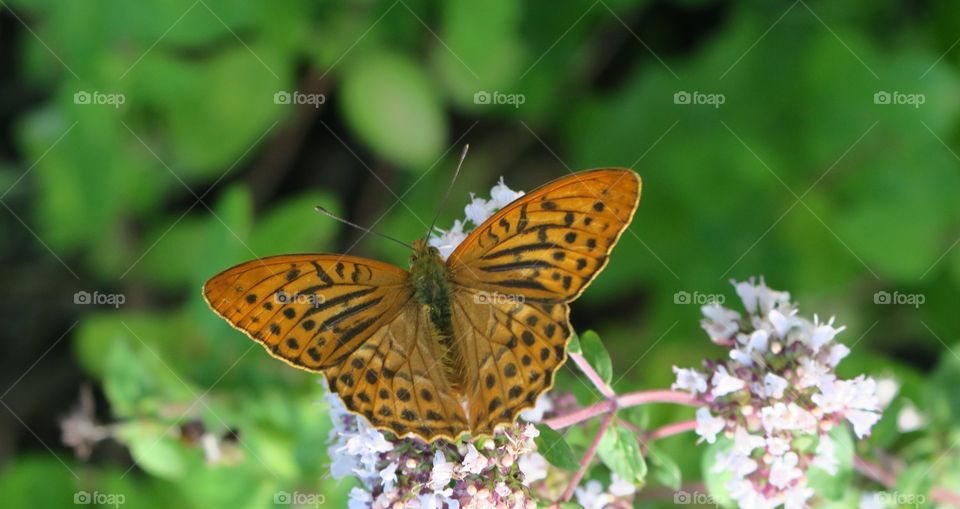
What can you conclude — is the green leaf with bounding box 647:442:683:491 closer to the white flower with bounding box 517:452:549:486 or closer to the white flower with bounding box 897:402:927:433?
the white flower with bounding box 517:452:549:486

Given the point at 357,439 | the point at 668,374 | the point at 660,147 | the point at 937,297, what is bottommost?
the point at 357,439

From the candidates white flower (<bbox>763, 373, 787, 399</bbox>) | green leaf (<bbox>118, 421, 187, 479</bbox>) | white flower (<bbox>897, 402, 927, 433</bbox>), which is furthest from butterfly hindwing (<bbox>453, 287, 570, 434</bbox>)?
green leaf (<bbox>118, 421, 187, 479</bbox>)

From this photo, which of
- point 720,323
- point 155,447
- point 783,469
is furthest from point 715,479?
point 155,447

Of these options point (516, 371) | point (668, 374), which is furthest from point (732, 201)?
point (516, 371)

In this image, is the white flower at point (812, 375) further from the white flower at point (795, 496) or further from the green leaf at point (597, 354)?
the green leaf at point (597, 354)

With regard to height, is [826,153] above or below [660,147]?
below

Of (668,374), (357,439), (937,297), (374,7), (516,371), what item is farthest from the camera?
(374,7)

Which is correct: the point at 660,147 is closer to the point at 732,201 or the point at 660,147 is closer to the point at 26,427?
the point at 732,201
